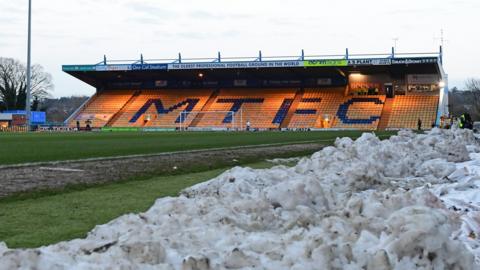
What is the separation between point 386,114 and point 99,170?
44735mm

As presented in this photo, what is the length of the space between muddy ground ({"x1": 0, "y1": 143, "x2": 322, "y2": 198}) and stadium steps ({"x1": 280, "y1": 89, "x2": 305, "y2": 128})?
3854 cm

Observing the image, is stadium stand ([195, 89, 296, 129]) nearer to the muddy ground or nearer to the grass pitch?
the grass pitch

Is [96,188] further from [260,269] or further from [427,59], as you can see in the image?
[427,59]

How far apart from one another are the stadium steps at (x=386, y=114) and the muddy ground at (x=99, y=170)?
126 ft

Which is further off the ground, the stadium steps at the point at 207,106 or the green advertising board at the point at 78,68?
the green advertising board at the point at 78,68

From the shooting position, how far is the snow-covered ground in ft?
9.18

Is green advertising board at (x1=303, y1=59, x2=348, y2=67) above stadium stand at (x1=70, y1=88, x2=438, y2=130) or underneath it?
above

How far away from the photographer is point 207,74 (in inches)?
2232

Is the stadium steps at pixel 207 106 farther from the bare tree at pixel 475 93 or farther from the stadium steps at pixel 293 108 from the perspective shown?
the bare tree at pixel 475 93

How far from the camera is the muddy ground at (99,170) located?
7.14 metres

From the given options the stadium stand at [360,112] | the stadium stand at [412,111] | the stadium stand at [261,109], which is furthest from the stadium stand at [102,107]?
the stadium stand at [412,111]

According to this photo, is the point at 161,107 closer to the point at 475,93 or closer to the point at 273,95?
the point at 273,95

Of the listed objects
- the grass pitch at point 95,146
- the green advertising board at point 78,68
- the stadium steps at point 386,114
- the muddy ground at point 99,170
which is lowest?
the grass pitch at point 95,146

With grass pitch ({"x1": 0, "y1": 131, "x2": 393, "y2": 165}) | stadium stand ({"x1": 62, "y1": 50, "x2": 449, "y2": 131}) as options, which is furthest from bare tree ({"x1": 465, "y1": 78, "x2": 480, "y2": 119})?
grass pitch ({"x1": 0, "y1": 131, "x2": 393, "y2": 165})
